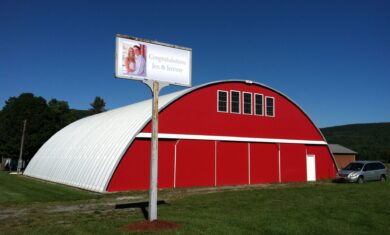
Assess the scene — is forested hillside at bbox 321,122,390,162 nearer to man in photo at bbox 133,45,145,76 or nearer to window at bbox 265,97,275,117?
window at bbox 265,97,275,117

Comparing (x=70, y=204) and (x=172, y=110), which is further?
(x=172, y=110)

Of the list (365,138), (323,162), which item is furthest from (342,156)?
(365,138)

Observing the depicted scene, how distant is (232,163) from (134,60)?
51.5ft

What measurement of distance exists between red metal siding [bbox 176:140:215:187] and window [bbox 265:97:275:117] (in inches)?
241

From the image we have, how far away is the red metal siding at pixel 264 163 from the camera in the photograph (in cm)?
2805

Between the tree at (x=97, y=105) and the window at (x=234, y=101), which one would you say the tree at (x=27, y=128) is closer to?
the window at (x=234, y=101)

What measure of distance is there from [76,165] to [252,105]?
13769mm

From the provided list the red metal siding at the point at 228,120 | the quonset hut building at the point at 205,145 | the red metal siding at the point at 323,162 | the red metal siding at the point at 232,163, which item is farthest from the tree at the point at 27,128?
the red metal siding at the point at 323,162

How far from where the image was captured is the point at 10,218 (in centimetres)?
1301

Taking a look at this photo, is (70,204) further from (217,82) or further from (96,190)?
(217,82)

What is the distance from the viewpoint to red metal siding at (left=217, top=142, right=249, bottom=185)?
26406mm

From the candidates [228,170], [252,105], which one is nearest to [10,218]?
[228,170]

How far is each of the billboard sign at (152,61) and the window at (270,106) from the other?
16477 mm

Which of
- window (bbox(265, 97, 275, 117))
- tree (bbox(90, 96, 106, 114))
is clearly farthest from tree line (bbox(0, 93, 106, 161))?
tree (bbox(90, 96, 106, 114))
